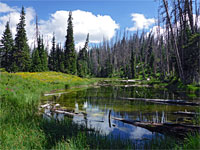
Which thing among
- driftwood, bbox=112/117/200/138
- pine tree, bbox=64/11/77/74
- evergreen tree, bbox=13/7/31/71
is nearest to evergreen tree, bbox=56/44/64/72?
pine tree, bbox=64/11/77/74

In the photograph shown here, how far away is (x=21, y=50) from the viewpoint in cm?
4650

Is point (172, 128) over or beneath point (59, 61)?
beneath

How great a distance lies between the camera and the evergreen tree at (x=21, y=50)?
45.3 metres

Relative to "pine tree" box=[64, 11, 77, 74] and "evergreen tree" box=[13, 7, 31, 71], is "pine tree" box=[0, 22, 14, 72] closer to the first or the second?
A: "evergreen tree" box=[13, 7, 31, 71]

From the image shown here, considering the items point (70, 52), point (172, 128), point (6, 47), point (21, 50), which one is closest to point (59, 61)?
point (70, 52)

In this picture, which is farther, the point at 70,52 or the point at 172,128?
the point at 70,52

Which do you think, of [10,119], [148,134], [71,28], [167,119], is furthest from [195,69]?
[71,28]

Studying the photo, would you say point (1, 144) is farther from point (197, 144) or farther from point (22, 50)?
point (22, 50)

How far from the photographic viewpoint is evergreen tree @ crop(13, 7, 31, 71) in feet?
149

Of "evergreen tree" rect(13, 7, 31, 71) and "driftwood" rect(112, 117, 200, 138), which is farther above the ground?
"evergreen tree" rect(13, 7, 31, 71)

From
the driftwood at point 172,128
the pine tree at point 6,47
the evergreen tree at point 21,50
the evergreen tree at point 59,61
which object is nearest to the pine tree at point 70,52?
the evergreen tree at point 59,61

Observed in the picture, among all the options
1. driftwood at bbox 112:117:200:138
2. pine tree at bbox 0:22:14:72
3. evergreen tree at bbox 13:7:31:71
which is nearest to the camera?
driftwood at bbox 112:117:200:138

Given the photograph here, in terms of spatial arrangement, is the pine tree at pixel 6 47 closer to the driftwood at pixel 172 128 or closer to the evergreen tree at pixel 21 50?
the evergreen tree at pixel 21 50

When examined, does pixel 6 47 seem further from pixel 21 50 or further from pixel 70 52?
pixel 70 52
